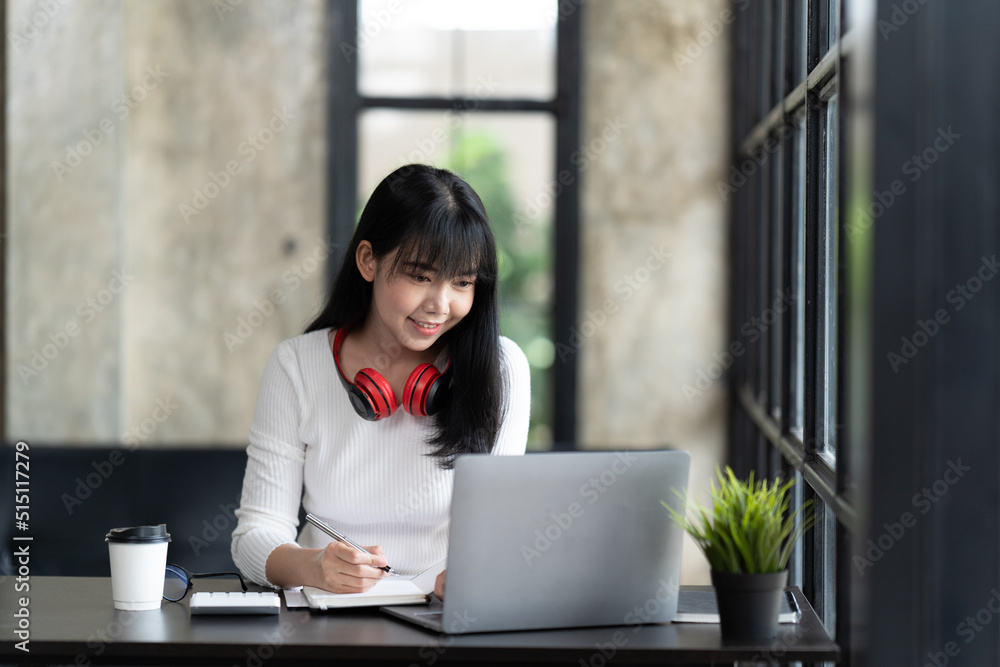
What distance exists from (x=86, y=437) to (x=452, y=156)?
1.80 metres

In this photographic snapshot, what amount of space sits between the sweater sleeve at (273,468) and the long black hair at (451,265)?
0.18m

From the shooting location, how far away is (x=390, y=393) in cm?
181

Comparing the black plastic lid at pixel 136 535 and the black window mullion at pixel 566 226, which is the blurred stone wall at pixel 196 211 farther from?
the black plastic lid at pixel 136 535

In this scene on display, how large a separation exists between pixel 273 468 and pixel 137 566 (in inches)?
15.0

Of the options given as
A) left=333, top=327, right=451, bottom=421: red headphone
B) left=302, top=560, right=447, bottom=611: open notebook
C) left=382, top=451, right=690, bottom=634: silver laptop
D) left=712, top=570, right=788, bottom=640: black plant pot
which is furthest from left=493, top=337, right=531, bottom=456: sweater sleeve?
left=712, top=570, right=788, bottom=640: black plant pot

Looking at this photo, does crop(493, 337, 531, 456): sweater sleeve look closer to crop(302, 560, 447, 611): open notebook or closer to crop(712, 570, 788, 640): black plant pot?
crop(302, 560, 447, 611): open notebook

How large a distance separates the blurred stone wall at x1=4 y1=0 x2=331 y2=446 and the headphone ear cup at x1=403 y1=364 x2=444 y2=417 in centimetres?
215

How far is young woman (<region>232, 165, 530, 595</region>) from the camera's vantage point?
179 centimetres

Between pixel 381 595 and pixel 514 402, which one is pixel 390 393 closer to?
pixel 514 402

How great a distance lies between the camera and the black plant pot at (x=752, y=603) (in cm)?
134

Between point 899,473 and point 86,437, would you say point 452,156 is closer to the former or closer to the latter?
point 86,437

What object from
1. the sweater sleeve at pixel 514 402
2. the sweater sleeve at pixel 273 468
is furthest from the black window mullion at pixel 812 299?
the sweater sleeve at pixel 273 468

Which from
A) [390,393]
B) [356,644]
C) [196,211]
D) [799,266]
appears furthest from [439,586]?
[196,211]

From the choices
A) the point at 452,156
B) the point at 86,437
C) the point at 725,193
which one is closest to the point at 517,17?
the point at 452,156
